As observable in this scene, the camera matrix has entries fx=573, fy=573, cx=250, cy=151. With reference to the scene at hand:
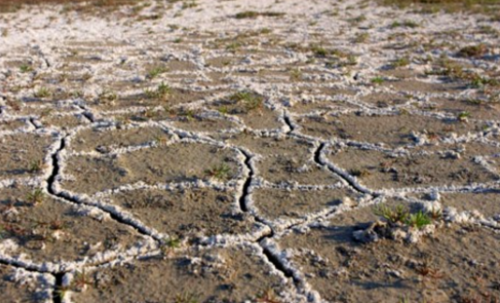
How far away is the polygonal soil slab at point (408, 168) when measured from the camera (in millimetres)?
4605

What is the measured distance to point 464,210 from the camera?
4.11 m

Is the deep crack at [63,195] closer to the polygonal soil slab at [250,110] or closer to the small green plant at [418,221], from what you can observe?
the small green plant at [418,221]

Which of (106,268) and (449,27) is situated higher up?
(106,268)

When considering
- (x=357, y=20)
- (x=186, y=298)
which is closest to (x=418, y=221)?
(x=186, y=298)

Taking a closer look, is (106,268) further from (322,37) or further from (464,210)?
(322,37)

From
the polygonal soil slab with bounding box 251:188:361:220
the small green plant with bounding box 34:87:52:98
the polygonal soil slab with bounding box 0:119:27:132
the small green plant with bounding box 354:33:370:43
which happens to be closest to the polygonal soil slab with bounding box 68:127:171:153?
the polygonal soil slab with bounding box 0:119:27:132

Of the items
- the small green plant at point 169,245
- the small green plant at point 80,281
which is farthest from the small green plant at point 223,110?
the small green plant at point 80,281

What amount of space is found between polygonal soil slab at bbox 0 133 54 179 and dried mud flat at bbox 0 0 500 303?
2cm

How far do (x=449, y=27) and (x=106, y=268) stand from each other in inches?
420

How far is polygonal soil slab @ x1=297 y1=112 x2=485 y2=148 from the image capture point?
5.62 metres

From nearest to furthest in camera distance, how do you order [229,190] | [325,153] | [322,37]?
[229,190] → [325,153] → [322,37]

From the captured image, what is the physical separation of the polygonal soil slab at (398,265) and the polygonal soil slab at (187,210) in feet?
1.48

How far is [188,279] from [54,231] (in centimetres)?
108

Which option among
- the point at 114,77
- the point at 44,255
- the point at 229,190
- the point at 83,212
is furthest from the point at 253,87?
the point at 44,255
